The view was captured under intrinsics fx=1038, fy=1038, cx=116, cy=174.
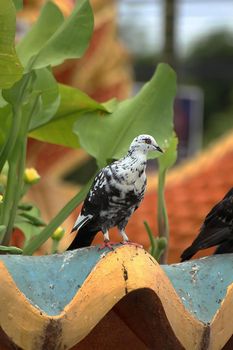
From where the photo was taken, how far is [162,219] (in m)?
1.32

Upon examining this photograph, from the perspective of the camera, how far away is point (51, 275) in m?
0.92

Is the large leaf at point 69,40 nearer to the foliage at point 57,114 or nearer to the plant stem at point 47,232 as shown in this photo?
the foliage at point 57,114

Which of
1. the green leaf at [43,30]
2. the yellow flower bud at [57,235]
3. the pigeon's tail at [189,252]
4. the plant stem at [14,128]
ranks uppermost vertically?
the green leaf at [43,30]

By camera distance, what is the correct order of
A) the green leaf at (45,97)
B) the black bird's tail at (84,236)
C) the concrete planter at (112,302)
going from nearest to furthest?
the concrete planter at (112,302) → the black bird's tail at (84,236) → the green leaf at (45,97)

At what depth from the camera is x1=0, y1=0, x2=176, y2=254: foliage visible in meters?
1.16

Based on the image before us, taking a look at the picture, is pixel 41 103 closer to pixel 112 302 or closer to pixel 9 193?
pixel 9 193

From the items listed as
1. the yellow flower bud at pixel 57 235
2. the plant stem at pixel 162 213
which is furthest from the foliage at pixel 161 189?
the yellow flower bud at pixel 57 235

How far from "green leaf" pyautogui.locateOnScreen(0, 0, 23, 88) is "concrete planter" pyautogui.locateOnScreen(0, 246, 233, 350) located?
0.20 m

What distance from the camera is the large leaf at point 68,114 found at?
1251 mm

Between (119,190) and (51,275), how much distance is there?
5.2 inches

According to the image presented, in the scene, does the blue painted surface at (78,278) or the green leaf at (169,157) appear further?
the green leaf at (169,157)

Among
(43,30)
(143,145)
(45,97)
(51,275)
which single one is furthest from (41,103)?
(51,275)

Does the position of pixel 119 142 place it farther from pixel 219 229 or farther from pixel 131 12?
pixel 131 12

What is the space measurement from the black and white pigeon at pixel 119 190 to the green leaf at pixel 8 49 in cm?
13
